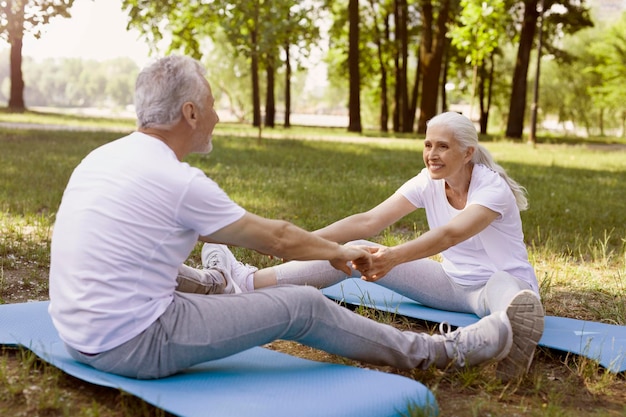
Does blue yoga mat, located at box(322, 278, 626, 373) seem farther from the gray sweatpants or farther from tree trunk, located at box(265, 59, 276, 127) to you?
tree trunk, located at box(265, 59, 276, 127)

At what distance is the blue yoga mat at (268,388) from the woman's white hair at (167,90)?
112cm

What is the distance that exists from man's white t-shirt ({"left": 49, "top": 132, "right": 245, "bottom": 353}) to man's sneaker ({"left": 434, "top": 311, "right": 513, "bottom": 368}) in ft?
4.47

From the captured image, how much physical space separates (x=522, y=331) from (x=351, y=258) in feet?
3.07

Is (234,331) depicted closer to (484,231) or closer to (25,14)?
(484,231)

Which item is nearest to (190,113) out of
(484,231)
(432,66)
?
(484,231)

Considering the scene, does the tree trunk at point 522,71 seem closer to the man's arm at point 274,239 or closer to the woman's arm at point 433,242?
the woman's arm at point 433,242

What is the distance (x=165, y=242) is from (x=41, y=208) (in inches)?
233

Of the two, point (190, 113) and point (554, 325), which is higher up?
point (190, 113)

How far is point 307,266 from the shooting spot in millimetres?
5027

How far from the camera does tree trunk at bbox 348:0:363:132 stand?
91.6 feet

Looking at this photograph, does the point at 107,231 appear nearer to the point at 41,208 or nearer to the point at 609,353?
the point at 609,353

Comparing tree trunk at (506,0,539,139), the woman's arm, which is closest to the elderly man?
the woman's arm

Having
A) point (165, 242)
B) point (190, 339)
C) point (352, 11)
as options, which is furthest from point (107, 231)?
point (352, 11)

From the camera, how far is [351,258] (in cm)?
401
